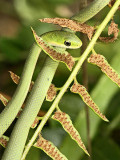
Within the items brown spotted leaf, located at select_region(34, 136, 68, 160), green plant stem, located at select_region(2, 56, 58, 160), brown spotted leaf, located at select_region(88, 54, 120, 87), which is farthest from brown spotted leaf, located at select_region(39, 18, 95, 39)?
brown spotted leaf, located at select_region(34, 136, 68, 160)

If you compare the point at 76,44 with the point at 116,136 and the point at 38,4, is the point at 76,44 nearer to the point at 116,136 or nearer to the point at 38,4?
the point at 116,136

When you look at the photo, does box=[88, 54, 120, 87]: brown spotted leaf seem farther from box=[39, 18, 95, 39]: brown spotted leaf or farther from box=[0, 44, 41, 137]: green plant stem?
box=[0, 44, 41, 137]: green plant stem

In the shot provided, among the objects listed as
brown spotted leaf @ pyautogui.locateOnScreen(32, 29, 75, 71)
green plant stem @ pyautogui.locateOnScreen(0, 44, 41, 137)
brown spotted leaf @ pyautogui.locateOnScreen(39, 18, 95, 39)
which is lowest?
green plant stem @ pyautogui.locateOnScreen(0, 44, 41, 137)

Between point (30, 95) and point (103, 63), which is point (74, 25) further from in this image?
point (30, 95)

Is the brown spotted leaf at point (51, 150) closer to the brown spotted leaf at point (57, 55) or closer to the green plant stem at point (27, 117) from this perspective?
the green plant stem at point (27, 117)

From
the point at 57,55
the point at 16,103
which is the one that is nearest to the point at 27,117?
the point at 16,103

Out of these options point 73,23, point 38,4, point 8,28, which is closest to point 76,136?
point 73,23

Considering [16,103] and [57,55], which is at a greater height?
[57,55]


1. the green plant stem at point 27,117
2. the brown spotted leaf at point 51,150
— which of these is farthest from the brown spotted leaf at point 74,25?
the brown spotted leaf at point 51,150
